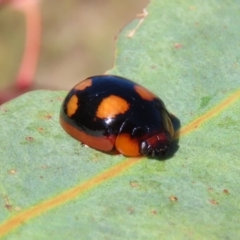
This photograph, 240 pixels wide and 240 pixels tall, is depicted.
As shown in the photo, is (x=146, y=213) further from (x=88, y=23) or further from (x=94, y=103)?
(x=88, y=23)

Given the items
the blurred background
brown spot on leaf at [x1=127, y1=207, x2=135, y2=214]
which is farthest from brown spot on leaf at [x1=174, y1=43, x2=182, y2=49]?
the blurred background

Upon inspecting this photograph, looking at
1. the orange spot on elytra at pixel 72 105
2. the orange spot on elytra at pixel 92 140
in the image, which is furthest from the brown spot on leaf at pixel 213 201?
the orange spot on elytra at pixel 72 105

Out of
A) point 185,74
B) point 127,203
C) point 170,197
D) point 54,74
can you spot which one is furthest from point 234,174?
point 54,74

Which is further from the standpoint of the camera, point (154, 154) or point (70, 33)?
point (70, 33)

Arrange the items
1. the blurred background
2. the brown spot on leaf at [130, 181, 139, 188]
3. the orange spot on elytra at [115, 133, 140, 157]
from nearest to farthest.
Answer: the brown spot on leaf at [130, 181, 139, 188] < the orange spot on elytra at [115, 133, 140, 157] < the blurred background

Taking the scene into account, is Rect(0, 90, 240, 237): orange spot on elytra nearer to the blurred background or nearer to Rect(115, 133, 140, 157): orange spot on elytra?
Rect(115, 133, 140, 157): orange spot on elytra

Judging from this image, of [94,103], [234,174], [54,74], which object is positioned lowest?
[54,74]

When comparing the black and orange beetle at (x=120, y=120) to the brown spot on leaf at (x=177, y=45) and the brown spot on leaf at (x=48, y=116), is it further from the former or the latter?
the brown spot on leaf at (x=177, y=45)
